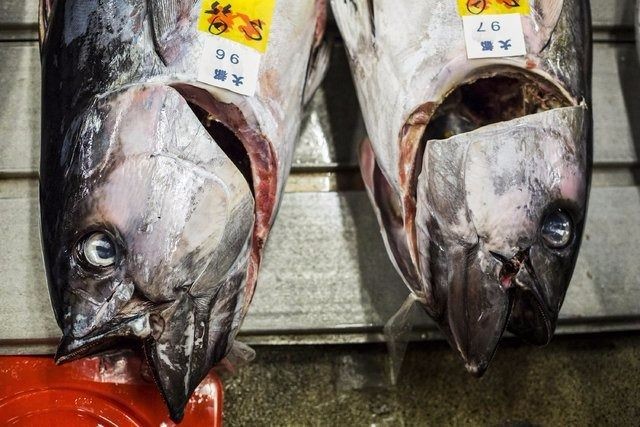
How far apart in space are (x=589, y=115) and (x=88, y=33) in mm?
1115

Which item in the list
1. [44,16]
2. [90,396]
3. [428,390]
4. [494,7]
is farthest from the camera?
[428,390]

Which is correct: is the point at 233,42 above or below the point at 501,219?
above

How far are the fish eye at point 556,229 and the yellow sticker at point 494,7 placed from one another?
46 cm

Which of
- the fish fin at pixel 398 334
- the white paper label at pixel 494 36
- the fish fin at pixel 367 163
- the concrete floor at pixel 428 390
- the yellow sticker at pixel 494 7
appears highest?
the yellow sticker at pixel 494 7

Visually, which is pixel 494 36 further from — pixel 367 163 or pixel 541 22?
pixel 367 163

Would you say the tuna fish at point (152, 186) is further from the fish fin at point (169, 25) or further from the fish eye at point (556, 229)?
the fish eye at point (556, 229)

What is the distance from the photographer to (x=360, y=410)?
1.97m

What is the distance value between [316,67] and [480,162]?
1.87ft

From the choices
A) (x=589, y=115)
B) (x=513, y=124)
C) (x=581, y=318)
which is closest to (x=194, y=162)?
(x=513, y=124)

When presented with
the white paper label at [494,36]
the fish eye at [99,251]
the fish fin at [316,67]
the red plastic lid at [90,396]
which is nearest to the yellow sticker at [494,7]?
the white paper label at [494,36]

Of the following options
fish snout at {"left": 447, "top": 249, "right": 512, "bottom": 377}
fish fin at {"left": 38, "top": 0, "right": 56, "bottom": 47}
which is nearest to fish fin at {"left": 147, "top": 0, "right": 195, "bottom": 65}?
fish fin at {"left": 38, "top": 0, "right": 56, "bottom": 47}

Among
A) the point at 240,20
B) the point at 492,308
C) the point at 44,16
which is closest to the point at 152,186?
the point at 240,20

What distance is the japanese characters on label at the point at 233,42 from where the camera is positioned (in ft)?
4.75

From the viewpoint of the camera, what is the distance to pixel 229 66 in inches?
57.6
